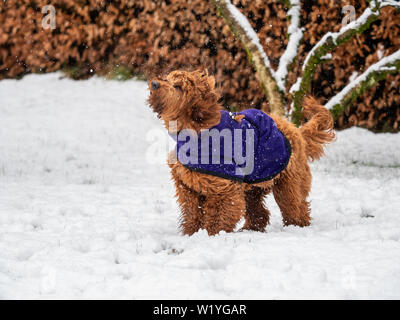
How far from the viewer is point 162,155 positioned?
22.5 ft

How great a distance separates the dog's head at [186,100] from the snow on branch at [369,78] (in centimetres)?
361

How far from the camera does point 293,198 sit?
10.7ft

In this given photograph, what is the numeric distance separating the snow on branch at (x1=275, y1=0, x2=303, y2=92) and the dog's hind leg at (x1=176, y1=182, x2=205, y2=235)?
11.4ft

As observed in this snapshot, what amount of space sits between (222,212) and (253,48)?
3773 mm

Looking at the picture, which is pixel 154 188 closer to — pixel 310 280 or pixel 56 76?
pixel 310 280

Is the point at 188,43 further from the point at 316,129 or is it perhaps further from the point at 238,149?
the point at 238,149

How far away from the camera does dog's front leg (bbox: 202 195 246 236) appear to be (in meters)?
2.93

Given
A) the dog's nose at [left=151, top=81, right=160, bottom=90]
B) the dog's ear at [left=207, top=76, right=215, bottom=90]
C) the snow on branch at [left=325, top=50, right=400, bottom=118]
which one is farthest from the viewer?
the snow on branch at [left=325, top=50, right=400, bottom=118]

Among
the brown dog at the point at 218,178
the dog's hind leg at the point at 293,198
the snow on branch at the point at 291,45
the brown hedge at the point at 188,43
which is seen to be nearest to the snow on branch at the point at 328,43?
the snow on branch at the point at 291,45

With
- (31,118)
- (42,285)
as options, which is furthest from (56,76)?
(42,285)

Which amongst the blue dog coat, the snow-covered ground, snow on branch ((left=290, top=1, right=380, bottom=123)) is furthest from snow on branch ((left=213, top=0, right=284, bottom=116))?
the blue dog coat

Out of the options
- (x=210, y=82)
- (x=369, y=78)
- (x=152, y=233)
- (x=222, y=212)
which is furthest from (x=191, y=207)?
(x=369, y=78)

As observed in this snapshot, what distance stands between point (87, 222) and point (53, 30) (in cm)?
679

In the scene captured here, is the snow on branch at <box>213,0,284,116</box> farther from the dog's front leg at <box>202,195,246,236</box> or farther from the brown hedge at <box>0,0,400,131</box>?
the dog's front leg at <box>202,195,246,236</box>
